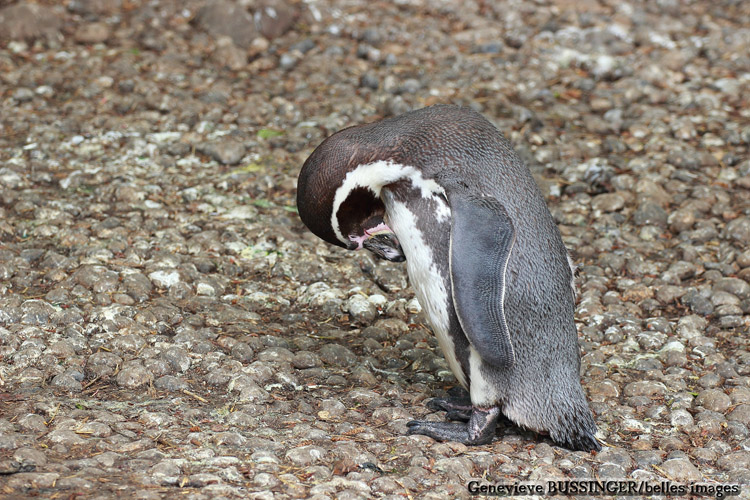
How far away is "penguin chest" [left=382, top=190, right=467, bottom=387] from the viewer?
3.22 meters

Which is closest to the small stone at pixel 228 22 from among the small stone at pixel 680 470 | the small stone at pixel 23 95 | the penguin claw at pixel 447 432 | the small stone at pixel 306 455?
the small stone at pixel 23 95

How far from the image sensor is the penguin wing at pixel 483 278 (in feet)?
9.92

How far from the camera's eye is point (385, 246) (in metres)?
3.64

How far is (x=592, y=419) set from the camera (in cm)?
327

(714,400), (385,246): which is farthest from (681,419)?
(385,246)

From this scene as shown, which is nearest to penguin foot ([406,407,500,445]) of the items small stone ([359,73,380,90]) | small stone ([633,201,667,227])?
small stone ([633,201,667,227])

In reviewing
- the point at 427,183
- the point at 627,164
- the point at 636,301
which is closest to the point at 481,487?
the point at 427,183

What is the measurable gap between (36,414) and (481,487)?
159cm

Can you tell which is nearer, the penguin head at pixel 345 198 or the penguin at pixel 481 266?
the penguin at pixel 481 266

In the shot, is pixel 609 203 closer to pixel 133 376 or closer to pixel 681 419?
pixel 681 419

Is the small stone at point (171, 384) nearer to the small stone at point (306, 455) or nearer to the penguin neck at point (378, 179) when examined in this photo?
the small stone at point (306, 455)

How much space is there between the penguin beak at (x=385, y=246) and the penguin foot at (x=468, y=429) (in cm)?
74

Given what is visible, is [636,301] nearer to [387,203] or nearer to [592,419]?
[592,419]

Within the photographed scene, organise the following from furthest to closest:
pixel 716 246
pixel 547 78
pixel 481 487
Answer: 1. pixel 547 78
2. pixel 716 246
3. pixel 481 487
